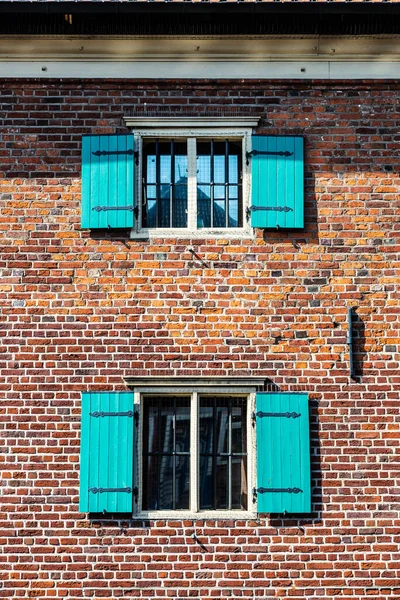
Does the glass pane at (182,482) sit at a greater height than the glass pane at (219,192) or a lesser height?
lesser

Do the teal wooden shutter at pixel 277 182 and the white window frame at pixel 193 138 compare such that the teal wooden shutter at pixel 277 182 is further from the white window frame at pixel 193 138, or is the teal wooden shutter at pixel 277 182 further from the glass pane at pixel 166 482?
the glass pane at pixel 166 482

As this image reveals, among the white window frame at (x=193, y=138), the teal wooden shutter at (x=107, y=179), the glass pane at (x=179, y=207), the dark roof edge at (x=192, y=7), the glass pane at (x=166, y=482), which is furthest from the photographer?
the glass pane at (x=179, y=207)

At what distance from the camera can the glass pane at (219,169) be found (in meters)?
9.81

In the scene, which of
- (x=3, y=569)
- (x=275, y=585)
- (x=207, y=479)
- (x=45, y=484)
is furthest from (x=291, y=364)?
(x=3, y=569)

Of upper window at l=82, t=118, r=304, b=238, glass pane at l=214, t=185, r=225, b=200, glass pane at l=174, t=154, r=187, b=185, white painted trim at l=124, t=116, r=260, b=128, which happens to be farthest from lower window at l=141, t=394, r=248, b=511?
white painted trim at l=124, t=116, r=260, b=128

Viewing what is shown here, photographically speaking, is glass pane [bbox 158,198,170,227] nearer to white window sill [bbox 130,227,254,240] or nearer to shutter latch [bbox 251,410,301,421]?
white window sill [bbox 130,227,254,240]

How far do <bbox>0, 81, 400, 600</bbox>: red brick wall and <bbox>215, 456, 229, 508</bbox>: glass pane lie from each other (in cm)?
25

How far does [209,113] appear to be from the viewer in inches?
384

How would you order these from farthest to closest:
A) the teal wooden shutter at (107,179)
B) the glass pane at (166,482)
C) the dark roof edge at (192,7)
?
the teal wooden shutter at (107,179)
the dark roof edge at (192,7)
the glass pane at (166,482)

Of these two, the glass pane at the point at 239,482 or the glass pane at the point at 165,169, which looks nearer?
the glass pane at the point at 239,482

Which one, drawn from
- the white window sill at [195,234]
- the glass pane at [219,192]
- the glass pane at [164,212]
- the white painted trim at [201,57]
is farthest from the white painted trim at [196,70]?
the white window sill at [195,234]

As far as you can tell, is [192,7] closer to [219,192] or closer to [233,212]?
[219,192]

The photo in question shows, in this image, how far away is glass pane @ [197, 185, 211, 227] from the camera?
9.74 metres

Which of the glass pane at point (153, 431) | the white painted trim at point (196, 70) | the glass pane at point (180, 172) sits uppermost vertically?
the white painted trim at point (196, 70)
